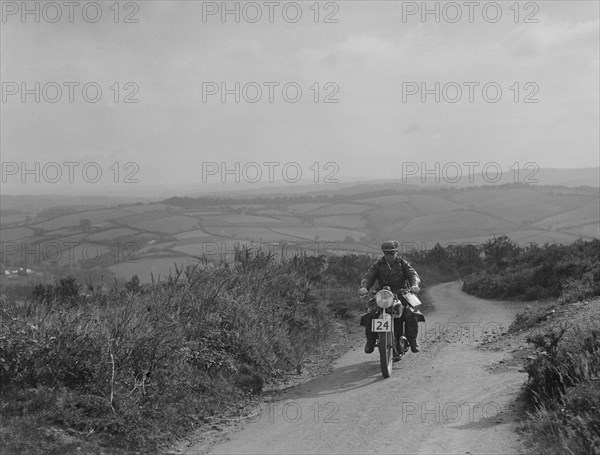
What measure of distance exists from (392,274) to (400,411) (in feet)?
11.5

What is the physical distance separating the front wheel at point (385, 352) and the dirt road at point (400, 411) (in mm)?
147

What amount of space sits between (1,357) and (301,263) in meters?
9.95

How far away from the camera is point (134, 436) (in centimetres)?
591

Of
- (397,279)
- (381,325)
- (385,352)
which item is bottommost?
(385,352)

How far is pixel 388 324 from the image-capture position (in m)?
8.95

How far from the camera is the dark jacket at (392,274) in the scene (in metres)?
10.1

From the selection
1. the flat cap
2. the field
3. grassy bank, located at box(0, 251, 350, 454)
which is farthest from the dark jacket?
the field

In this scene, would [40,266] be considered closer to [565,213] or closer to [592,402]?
[592,402]

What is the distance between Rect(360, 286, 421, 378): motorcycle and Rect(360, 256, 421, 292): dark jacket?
0.29m

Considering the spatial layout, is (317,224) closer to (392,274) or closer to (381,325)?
(392,274)

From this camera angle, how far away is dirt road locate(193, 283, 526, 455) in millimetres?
5938

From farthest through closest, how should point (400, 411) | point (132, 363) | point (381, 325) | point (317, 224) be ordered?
point (317, 224) → point (381, 325) → point (400, 411) → point (132, 363)

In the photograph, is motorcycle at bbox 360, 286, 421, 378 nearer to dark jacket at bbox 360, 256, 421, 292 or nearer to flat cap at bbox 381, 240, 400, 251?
dark jacket at bbox 360, 256, 421, 292

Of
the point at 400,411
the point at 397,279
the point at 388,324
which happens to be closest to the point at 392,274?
the point at 397,279
